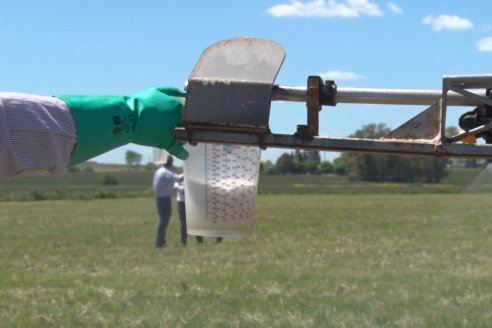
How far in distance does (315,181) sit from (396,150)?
226 feet

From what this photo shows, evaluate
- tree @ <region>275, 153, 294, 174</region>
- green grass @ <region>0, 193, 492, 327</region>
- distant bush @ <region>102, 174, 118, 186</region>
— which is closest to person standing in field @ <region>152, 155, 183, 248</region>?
green grass @ <region>0, 193, 492, 327</region>

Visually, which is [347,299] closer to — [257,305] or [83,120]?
[257,305]

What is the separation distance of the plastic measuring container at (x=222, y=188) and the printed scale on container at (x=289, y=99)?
23.3 inches

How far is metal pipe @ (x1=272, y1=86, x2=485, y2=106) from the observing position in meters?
2.60

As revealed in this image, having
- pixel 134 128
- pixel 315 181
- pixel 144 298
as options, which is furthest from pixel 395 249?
pixel 315 181

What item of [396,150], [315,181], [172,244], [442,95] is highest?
[442,95]

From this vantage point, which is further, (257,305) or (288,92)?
(257,305)

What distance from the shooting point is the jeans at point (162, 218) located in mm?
14016

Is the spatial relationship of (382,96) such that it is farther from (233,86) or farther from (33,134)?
(33,134)

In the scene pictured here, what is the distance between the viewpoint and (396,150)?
8.66ft

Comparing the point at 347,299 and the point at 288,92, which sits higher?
the point at 288,92

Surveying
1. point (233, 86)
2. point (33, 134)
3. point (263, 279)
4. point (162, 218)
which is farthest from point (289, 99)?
point (162, 218)

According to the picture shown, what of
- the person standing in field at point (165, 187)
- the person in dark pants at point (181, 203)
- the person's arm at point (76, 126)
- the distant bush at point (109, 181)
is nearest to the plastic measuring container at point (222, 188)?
the person's arm at point (76, 126)

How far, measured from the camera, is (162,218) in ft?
47.4
